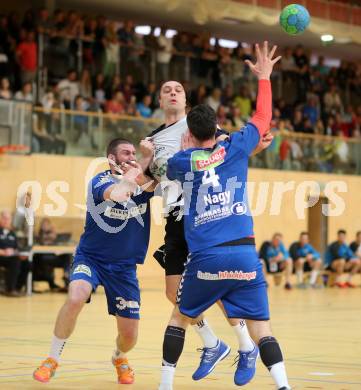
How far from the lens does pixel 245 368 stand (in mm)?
7129

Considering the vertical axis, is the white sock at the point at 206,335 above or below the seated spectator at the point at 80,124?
below

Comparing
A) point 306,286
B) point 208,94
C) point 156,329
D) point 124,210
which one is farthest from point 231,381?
point 208,94

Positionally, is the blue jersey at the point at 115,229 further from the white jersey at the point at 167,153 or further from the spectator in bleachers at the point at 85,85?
the spectator in bleachers at the point at 85,85

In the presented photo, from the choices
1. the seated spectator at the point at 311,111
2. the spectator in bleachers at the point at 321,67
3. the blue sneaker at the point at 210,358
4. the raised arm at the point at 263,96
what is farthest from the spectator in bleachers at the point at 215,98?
the raised arm at the point at 263,96

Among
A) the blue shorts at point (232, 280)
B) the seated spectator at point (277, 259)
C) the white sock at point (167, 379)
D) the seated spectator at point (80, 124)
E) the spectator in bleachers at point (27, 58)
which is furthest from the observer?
the seated spectator at point (277, 259)

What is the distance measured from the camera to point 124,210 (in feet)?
25.8

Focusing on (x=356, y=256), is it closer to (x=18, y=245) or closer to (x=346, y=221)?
(x=346, y=221)

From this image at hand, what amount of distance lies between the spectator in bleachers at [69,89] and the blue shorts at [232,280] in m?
16.5

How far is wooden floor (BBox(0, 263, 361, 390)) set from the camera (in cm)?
772

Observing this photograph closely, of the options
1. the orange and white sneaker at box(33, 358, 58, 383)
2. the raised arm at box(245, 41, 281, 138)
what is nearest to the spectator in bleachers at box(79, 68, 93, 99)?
the orange and white sneaker at box(33, 358, 58, 383)

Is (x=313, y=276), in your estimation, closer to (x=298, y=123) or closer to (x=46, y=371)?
(x=298, y=123)

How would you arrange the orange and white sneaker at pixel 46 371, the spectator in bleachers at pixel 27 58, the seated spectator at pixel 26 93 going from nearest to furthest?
the orange and white sneaker at pixel 46 371 → the seated spectator at pixel 26 93 → the spectator in bleachers at pixel 27 58

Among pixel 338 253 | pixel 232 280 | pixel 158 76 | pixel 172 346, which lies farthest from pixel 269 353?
pixel 158 76

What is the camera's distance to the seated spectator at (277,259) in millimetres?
23266
